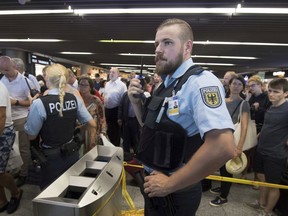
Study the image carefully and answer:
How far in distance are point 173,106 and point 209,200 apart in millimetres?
2248

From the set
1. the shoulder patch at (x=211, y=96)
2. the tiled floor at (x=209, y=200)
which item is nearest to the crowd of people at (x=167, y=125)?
the shoulder patch at (x=211, y=96)

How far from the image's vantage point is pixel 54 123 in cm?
185

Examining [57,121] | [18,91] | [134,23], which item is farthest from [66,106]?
[134,23]

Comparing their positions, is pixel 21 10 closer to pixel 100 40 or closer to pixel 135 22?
pixel 135 22

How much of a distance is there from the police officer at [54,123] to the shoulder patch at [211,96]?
1330 mm

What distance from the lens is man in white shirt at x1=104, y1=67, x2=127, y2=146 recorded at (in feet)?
14.0

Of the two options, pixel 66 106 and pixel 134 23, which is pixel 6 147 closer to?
pixel 66 106

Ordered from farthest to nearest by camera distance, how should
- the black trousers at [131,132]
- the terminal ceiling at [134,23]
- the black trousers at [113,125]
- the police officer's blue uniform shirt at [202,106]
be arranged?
the terminal ceiling at [134,23] < the black trousers at [113,125] < the black trousers at [131,132] < the police officer's blue uniform shirt at [202,106]

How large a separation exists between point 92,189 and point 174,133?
781 millimetres

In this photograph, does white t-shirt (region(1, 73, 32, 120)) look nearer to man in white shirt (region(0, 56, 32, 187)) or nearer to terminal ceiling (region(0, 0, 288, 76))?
man in white shirt (region(0, 56, 32, 187))

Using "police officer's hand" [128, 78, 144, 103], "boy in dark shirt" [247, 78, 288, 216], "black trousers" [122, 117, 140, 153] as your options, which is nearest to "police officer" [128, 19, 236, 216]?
"police officer's hand" [128, 78, 144, 103]

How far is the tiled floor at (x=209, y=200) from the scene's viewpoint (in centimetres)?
250

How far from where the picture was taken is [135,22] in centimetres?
598

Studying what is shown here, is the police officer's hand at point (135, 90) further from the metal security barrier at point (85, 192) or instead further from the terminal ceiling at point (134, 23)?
the terminal ceiling at point (134, 23)
